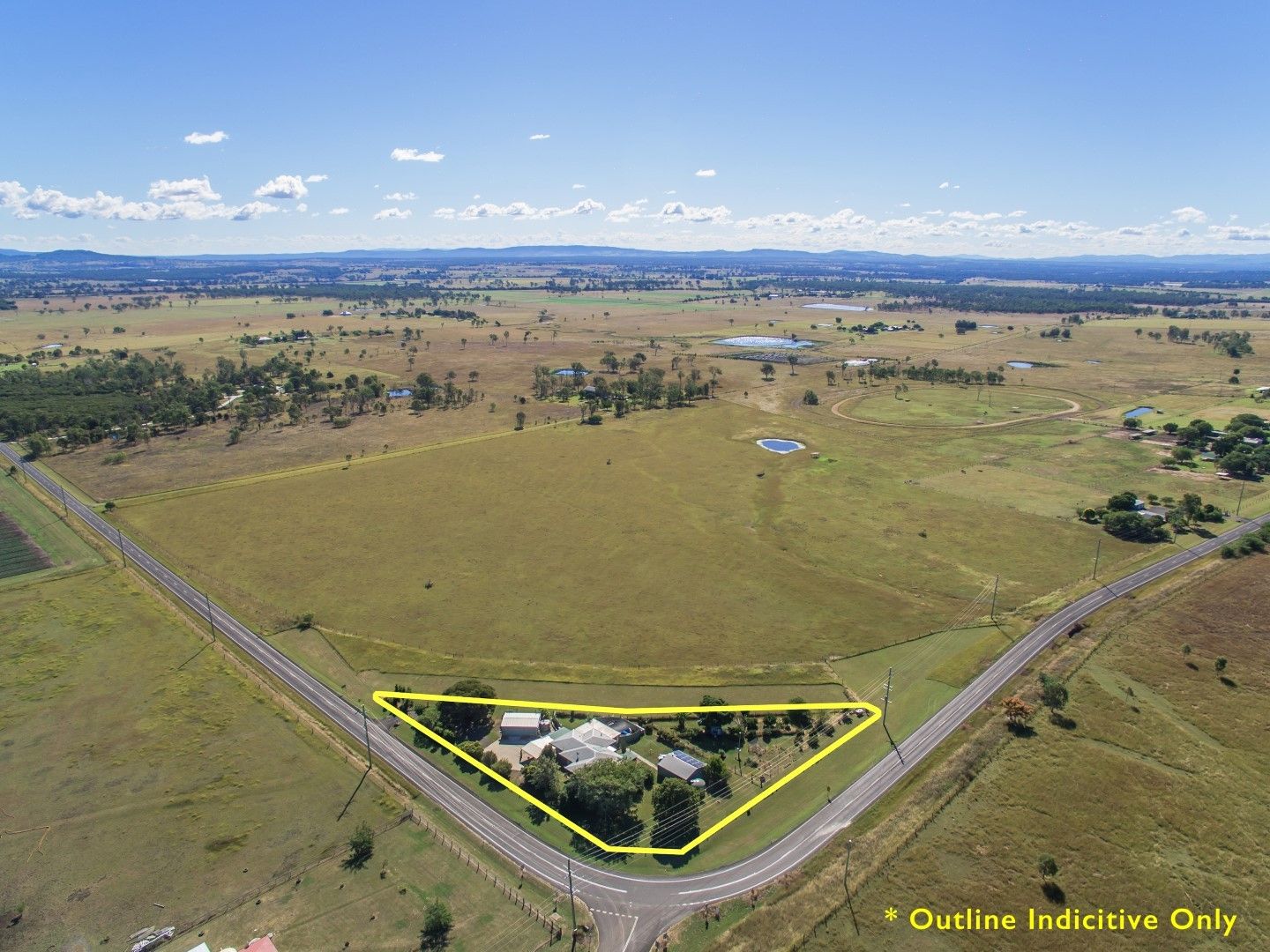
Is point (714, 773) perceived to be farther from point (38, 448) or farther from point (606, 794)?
point (38, 448)

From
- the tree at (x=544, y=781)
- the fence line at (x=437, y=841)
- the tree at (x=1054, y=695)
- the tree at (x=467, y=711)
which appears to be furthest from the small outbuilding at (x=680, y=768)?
the tree at (x=1054, y=695)

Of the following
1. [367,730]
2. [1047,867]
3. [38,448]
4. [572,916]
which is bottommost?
[572,916]

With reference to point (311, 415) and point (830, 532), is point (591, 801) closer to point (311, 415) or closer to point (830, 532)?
point (830, 532)

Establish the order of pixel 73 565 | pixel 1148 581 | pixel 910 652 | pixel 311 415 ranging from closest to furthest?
pixel 910 652
pixel 1148 581
pixel 73 565
pixel 311 415

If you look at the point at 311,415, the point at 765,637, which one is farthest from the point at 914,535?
the point at 311,415

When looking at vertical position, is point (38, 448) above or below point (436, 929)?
above

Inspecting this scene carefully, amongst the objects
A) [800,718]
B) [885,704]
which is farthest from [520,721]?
[885,704]
